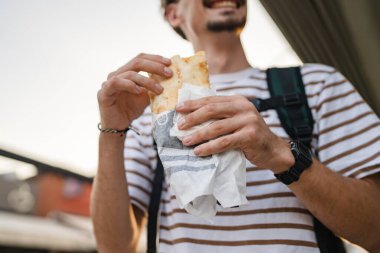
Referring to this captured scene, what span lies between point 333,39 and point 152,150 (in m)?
1.05

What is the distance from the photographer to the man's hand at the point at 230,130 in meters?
1.08

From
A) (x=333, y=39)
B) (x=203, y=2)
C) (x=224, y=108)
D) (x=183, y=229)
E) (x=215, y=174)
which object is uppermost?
(x=203, y=2)

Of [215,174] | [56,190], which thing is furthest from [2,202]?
[215,174]

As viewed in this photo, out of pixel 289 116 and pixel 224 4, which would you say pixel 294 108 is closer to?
pixel 289 116

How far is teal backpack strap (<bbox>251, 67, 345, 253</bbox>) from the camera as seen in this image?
1.44 meters

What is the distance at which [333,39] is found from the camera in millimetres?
1895

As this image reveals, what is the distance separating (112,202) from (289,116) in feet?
2.77

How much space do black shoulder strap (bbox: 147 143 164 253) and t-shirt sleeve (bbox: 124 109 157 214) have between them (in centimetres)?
13

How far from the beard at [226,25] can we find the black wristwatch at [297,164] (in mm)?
938

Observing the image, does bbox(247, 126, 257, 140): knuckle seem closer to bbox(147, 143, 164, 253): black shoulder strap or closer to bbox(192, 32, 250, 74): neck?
bbox(147, 143, 164, 253): black shoulder strap

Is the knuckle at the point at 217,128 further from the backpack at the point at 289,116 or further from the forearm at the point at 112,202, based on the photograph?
the forearm at the point at 112,202

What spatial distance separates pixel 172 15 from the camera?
8.07 feet

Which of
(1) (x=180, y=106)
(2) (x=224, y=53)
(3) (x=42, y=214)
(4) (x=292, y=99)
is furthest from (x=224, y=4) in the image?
(3) (x=42, y=214)

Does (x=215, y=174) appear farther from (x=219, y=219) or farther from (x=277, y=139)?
(x=219, y=219)
